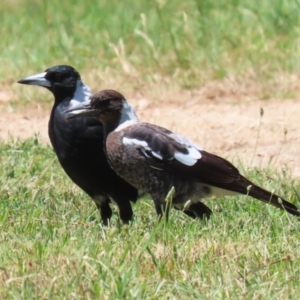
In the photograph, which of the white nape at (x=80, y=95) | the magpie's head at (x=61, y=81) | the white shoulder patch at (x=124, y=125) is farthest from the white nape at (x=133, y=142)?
the magpie's head at (x=61, y=81)

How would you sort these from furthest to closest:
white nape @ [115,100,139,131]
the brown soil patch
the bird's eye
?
the brown soil patch, the bird's eye, white nape @ [115,100,139,131]

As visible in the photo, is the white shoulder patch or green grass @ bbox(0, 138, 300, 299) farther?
the white shoulder patch

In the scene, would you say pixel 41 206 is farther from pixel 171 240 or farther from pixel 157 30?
pixel 157 30

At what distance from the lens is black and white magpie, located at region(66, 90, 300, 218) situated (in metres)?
5.15

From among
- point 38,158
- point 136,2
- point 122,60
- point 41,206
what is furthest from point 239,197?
point 136,2

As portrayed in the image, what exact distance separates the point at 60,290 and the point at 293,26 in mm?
5655

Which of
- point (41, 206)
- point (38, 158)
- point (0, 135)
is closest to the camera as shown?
point (41, 206)

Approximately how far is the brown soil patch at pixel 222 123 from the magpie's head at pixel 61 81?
1458 mm

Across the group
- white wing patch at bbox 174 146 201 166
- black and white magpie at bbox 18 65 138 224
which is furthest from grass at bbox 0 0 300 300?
white wing patch at bbox 174 146 201 166

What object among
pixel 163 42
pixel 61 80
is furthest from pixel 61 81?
pixel 163 42

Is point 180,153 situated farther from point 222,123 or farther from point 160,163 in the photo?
point 222,123

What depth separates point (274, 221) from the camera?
5145mm

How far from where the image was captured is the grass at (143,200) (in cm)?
392

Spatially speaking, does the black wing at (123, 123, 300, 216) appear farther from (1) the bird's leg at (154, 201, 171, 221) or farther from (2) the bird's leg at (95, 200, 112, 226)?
(2) the bird's leg at (95, 200, 112, 226)
